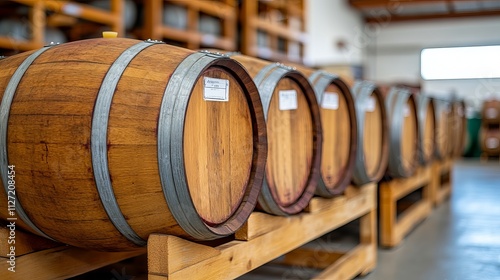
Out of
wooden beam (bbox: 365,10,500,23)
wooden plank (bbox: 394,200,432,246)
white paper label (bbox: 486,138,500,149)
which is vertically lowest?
wooden plank (bbox: 394,200,432,246)

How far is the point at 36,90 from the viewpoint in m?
1.58

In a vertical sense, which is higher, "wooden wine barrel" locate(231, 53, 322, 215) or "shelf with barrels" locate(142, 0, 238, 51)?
"shelf with barrels" locate(142, 0, 238, 51)

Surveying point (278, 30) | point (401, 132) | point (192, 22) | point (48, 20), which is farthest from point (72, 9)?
point (278, 30)

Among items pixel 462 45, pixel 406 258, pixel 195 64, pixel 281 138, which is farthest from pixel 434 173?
pixel 462 45

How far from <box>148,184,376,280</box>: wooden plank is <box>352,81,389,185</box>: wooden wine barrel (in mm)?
218

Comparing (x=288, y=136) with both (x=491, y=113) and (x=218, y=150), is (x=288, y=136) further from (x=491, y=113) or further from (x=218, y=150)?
(x=491, y=113)

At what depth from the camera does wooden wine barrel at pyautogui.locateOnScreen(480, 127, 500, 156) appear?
10797mm

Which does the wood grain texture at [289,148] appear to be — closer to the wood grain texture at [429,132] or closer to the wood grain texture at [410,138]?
the wood grain texture at [410,138]

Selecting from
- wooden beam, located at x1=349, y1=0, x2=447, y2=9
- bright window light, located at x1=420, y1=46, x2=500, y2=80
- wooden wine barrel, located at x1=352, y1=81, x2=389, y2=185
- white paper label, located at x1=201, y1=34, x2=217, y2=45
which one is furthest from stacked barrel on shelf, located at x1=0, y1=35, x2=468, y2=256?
bright window light, located at x1=420, y1=46, x2=500, y2=80

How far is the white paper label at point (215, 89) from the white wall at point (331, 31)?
8.84 m

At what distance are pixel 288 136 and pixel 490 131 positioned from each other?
32.2 feet

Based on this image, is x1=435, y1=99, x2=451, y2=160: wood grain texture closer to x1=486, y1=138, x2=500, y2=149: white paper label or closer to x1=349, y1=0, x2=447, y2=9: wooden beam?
x1=486, y1=138, x2=500, y2=149: white paper label

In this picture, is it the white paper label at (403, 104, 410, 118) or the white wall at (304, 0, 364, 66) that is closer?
the white paper label at (403, 104, 410, 118)

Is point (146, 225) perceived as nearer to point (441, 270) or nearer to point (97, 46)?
point (97, 46)
